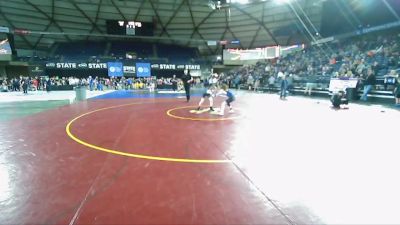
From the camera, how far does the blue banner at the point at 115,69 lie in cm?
3631

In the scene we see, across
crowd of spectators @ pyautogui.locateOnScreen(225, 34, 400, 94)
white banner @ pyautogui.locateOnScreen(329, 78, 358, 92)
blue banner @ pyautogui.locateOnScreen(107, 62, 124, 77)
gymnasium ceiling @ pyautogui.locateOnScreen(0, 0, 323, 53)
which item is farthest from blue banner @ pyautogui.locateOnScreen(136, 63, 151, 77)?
white banner @ pyautogui.locateOnScreen(329, 78, 358, 92)

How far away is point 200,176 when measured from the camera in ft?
12.3

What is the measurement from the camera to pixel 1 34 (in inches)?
1417

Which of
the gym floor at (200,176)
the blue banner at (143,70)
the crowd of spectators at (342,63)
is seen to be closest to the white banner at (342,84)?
the crowd of spectators at (342,63)

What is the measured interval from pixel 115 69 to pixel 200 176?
3530 cm

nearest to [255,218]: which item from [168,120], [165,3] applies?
[168,120]

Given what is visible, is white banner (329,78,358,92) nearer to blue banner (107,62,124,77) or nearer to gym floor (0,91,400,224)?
gym floor (0,91,400,224)

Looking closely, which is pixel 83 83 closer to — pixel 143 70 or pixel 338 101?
pixel 143 70

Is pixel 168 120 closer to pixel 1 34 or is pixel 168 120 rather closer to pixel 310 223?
pixel 310 223

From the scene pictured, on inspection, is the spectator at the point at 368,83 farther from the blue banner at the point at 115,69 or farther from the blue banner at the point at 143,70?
the blue banner at the point at 115,69

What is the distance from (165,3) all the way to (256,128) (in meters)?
31.8

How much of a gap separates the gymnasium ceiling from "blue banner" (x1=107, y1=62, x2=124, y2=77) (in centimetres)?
468

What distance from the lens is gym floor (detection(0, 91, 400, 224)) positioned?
2.74m

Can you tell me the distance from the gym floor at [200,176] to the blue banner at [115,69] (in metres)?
30.7
